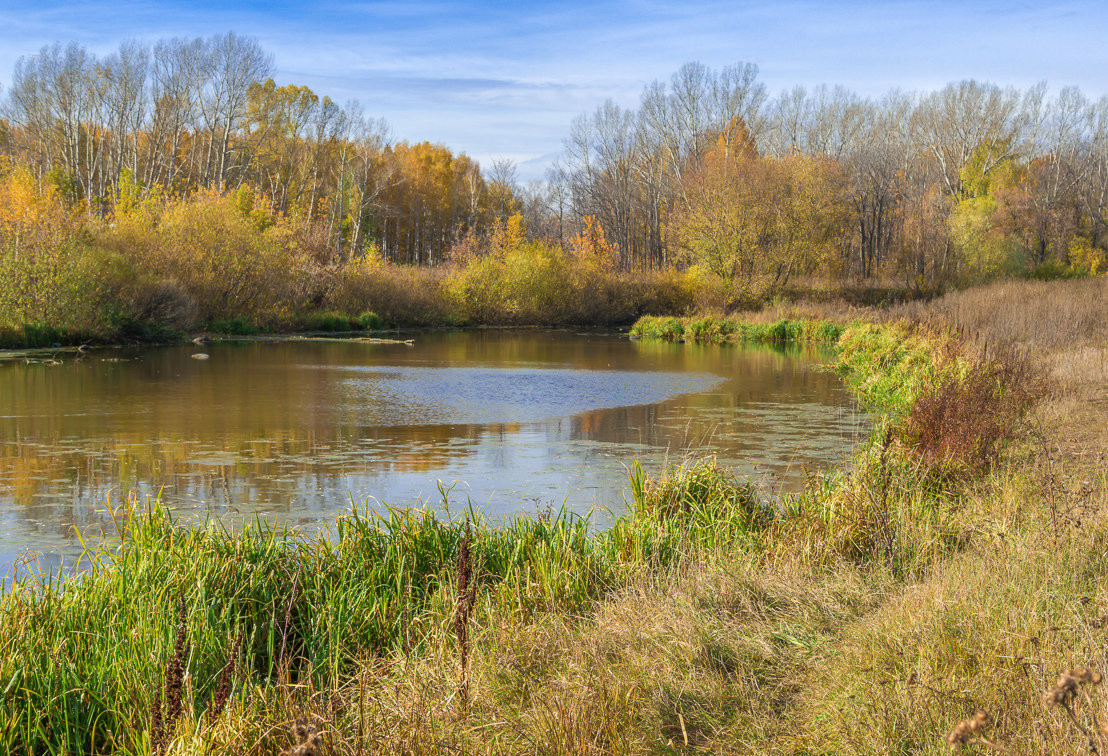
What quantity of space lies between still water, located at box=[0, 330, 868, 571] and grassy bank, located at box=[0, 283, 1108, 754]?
2.78 feet

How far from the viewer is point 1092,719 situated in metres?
2.93

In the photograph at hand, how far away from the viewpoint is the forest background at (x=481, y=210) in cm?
2962

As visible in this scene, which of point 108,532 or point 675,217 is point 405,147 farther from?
point 108,532

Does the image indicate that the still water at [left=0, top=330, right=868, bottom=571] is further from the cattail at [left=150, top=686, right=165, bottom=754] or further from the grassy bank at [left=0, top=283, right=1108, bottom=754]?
the cattail at [left=150, top=686, right=165, bottom=754]

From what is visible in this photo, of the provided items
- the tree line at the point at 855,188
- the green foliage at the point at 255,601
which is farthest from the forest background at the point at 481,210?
the green foliage at the point at 255,601

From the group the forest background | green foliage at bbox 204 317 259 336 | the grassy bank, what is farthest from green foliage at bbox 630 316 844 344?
the grassy bank

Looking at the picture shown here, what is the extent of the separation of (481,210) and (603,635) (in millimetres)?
68056

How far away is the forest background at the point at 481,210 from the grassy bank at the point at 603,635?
71.4 feet

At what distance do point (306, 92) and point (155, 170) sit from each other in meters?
9.78

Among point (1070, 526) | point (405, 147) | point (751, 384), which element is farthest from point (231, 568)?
point (405, 147)

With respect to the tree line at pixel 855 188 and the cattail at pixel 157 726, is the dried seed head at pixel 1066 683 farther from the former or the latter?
the tree line at pixel 855 188

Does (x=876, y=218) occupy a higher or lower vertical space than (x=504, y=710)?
higher

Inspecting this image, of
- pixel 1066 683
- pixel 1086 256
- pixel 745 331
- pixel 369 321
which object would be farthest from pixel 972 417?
pixel 1086 256

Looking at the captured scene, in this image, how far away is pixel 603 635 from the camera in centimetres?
424
